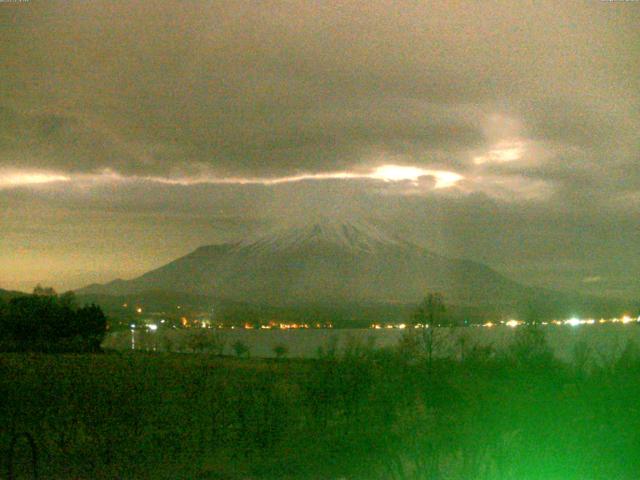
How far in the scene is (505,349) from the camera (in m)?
18.4

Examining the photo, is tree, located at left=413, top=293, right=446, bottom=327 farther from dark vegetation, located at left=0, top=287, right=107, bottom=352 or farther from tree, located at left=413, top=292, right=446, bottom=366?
dark vegetation, located at left=0, top=287, right=107, bottom=352

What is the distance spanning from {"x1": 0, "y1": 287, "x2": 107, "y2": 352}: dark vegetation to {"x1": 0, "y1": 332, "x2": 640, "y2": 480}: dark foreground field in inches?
1020

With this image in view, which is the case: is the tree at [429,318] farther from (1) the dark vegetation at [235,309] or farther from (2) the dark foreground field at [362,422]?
(1) the dark vegetation at [235,309]

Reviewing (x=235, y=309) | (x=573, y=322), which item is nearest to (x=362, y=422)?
(x=573, y=322)

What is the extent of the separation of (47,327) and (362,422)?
3991 cm

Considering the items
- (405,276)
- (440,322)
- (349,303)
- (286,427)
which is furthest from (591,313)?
(405,276)

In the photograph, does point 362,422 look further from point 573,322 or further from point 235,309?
point 235,309

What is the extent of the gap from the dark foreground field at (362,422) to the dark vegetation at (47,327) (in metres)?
25.9

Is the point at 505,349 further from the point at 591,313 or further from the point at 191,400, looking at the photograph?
the point at 591,313

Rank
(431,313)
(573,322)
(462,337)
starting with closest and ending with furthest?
1. (462,337)
2. (431,313)
3. (573,322)

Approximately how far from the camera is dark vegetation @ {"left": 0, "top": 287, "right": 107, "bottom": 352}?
165 ft

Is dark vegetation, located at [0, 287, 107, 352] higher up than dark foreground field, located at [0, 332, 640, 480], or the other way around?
dark vegetation, located at [0, 287, 107, 352]

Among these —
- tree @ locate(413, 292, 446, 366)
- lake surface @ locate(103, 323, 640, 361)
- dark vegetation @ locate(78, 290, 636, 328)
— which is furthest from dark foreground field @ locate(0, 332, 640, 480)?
dark vegetation @ locate(78, 290, 636, 328)

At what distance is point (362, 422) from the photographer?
17.5m
